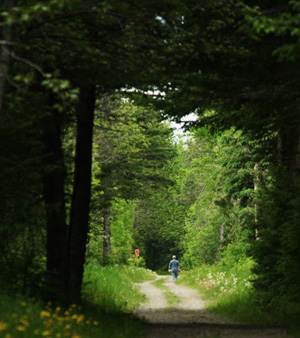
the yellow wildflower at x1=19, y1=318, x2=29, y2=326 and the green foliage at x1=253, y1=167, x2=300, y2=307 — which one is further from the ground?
the green foliage at x1=253, y1=167, x2=300, y2=307

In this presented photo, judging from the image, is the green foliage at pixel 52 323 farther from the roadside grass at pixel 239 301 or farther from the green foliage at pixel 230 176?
the green foliage at pixel 230 176

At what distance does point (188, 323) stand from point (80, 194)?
415 centimetres

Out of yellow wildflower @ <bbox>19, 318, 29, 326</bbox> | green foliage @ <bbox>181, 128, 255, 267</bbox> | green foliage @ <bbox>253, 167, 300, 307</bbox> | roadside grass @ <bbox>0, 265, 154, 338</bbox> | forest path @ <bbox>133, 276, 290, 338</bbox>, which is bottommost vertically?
forest path @ <bbox>133, 276, 290, 338</bbox>

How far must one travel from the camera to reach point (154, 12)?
860 centimetres

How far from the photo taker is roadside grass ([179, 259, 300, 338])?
1117cm

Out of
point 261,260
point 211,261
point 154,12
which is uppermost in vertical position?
point 154,12

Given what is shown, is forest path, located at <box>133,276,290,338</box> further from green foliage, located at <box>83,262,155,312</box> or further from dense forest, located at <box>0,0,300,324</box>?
dense forest, located at <box>0,0,300,324</box>

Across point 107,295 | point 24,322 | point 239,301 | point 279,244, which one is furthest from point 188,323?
point 24,322

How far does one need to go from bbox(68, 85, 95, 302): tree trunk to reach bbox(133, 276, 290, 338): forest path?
1899mm

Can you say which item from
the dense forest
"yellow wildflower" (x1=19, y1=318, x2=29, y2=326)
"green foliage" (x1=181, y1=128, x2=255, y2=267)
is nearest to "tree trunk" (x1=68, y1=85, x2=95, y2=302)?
the dense forest

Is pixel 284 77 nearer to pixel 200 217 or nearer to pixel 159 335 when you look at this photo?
pixel 159 335

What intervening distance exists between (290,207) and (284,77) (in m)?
3.92

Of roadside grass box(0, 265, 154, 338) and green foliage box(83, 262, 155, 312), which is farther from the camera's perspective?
green foliage box(83, 262, 155, 312)

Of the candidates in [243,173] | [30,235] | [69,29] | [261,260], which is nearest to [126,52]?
[69,29]
